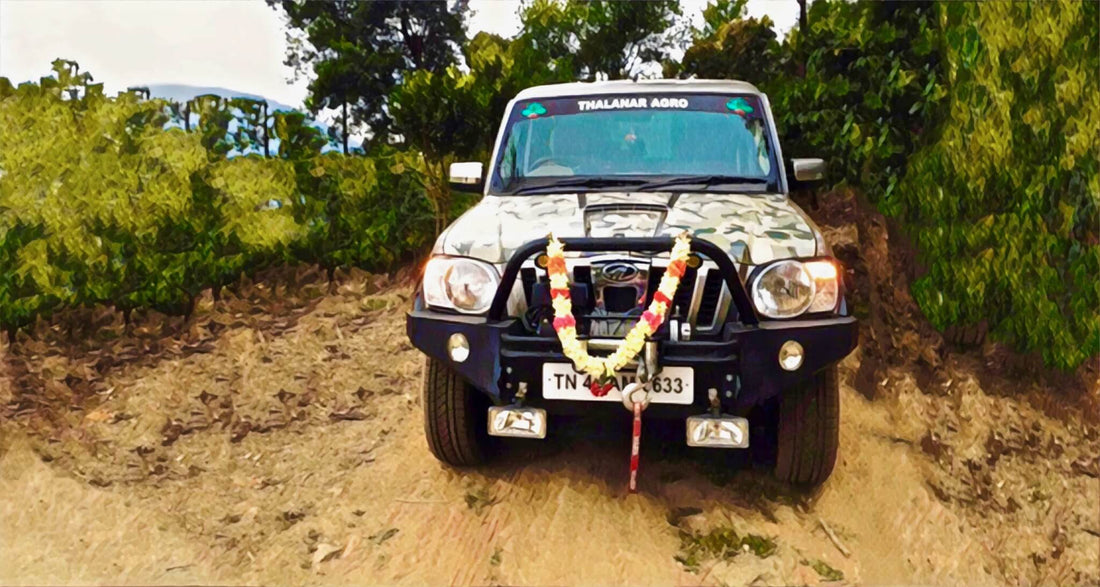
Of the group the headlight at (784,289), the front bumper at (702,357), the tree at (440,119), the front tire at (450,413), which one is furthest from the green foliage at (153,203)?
the headlight at (784,289)

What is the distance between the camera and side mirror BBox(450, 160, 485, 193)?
4.55m

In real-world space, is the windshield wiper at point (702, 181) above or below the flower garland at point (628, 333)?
above

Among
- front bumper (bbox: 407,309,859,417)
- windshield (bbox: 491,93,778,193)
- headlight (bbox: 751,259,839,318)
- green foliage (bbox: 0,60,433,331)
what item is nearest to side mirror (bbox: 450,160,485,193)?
windshield (bbox: 491,93,778,193)

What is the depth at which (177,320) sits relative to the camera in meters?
5.69

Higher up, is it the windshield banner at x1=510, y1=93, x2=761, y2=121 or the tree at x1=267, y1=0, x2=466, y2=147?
the tree at x1=267, y1=0, x2=466, y2=147

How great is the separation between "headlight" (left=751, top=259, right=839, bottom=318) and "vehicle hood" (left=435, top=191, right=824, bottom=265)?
59mm

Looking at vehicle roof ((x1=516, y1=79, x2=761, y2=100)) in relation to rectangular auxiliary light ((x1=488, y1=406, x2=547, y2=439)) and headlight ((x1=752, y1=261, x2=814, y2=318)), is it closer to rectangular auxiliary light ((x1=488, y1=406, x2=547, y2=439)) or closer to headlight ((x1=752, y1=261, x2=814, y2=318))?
headlight ((x1=752, y1=261, x2=814, y2=318))

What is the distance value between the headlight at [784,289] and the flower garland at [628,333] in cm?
34

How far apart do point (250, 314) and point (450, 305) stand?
10.1ft

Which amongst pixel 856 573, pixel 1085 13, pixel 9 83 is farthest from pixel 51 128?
pixel 1085 13

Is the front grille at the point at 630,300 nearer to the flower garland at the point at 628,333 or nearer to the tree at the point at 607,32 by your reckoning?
the flower garland at the point at 628,333

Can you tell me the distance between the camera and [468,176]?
4.56m

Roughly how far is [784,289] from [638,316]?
575 mm

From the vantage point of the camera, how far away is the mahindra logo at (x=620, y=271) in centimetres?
321
